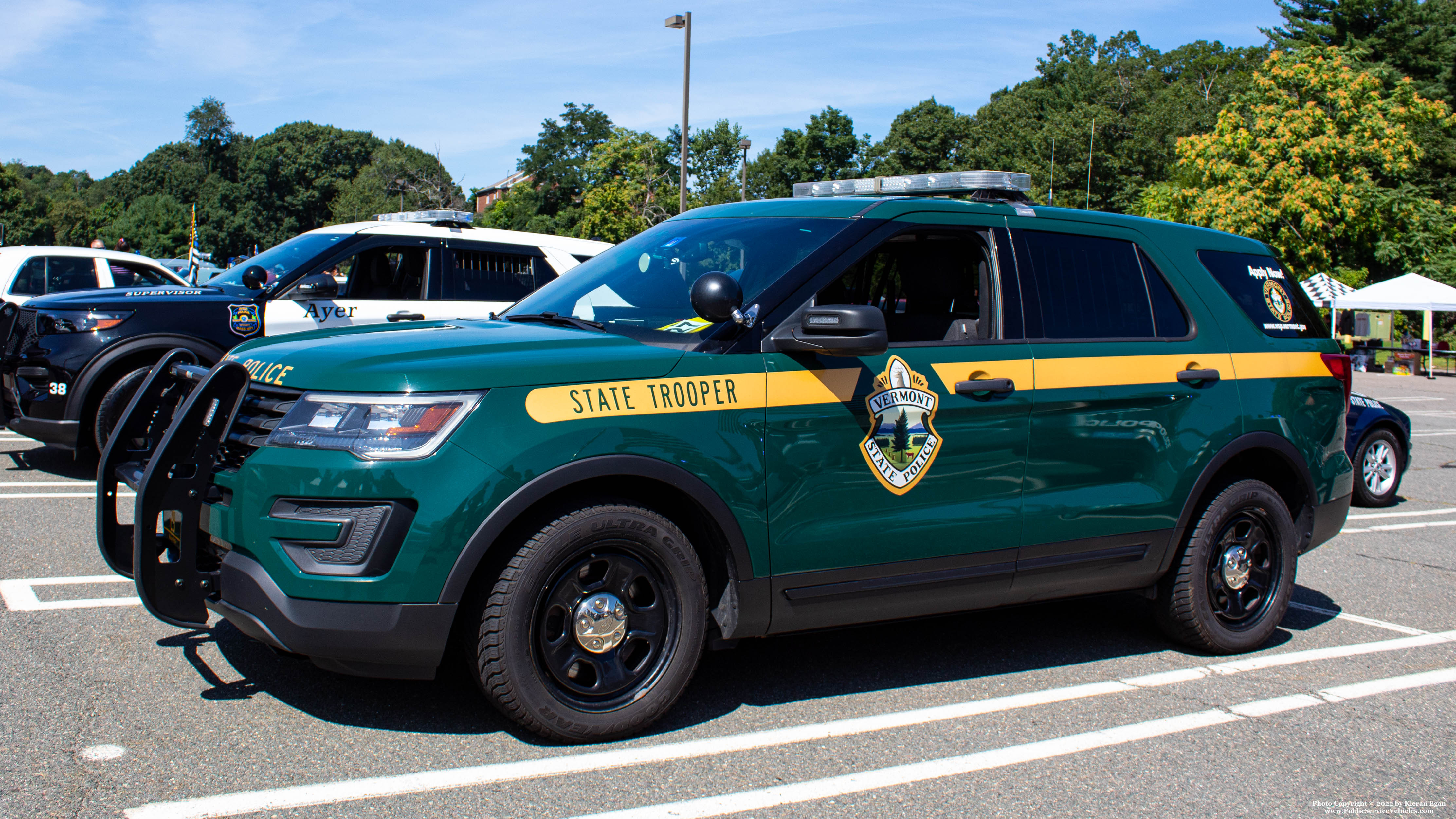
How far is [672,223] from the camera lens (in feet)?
15.5

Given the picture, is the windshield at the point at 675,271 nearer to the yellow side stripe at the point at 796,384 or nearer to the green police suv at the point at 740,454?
the green police suv at the point at 740,454

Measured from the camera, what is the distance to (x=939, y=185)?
4.60m

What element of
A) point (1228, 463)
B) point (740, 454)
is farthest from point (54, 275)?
point (1228, 463)

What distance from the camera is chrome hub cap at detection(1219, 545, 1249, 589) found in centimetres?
492

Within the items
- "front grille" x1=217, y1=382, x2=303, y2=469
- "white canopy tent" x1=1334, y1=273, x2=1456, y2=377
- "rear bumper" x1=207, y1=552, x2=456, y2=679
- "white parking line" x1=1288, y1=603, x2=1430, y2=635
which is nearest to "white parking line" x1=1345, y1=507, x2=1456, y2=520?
"white parking line" x1=1288, y1=603, x2=1430, y2=635

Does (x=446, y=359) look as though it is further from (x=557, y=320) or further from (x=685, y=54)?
(x=685, y=54)

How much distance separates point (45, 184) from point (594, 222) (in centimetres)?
14177

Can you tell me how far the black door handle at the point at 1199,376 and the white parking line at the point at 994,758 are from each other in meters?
1.34

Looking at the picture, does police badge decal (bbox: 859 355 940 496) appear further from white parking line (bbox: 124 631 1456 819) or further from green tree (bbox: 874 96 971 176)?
green tree (bbox: 874 96 971 176)

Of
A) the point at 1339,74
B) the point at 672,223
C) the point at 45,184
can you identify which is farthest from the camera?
the point at 45,184

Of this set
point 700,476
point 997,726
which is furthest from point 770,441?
point 997,726

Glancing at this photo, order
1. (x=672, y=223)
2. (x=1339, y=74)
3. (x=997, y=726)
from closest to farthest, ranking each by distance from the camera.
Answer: (x=997, y=726)
(x=672, y=223)
(x=1339, y=74)

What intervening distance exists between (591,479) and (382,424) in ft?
2.15

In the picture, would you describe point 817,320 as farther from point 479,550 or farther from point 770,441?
point 479,550
